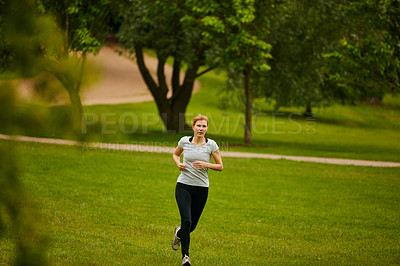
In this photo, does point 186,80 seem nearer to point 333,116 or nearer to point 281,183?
point 281,183

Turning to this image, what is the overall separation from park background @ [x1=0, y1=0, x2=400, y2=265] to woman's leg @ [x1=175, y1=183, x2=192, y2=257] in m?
0.68

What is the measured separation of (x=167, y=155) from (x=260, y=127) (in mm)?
26426

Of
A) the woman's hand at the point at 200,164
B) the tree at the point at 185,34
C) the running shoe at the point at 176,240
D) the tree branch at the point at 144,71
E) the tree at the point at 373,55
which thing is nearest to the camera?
the woman's hand at the point at 200,164

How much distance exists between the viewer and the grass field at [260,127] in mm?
2072

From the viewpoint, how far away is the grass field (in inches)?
81.6

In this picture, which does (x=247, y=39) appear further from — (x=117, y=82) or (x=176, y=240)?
(x=117, y=82)

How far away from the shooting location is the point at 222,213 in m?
11.3

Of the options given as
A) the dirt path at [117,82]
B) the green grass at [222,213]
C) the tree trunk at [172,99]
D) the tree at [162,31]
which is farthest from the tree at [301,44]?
the green grass at [222,213]

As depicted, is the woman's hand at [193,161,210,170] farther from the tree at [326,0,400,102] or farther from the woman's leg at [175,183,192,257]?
the tree at [326,0,400,102]

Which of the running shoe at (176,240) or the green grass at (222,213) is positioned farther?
the green grass at (222,213)

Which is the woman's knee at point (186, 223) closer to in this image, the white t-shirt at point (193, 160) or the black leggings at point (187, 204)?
the black leggings at point (187, 204)

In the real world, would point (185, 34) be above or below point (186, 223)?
above

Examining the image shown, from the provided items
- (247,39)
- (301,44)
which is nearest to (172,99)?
(301,44)

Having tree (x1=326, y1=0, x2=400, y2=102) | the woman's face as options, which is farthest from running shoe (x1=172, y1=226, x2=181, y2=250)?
tree (x1=326, y1=0, x2=400, y2=102)
